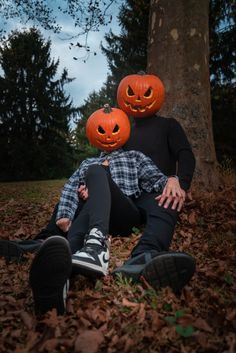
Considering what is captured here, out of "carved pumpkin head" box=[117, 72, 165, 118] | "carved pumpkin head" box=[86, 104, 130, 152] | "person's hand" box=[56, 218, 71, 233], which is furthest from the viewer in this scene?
"carved pumpkin head" box=[117, 72, 165, 118]

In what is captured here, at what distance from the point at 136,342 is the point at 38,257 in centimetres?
73

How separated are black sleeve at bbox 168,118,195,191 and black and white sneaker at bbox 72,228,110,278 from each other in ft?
3.65

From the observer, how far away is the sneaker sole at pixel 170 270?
2404mm

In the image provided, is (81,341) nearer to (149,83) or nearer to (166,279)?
(166,279)

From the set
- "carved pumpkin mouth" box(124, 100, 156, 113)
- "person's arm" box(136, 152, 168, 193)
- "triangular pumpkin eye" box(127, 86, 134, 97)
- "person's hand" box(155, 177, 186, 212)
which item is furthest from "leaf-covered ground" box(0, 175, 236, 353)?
"triangular pumpkin eye" box(127, 86, 134, 97)

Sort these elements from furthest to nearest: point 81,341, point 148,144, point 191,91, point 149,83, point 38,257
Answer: point 191,91 → point 149,83 → point 148,144 → point 38,257 → point 81,341

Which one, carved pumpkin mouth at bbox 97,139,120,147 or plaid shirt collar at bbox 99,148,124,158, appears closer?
plaid shirt collar at bbox 99,148,124,158

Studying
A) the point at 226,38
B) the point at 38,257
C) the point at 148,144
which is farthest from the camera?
the point at 226,38

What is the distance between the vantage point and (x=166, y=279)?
250cm

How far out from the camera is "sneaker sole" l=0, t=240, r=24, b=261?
11.4 feet

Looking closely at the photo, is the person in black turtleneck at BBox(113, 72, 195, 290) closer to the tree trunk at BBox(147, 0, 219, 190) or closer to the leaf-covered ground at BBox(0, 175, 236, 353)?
the leaf-covered ground at BBox(0, 175, 236, 353)

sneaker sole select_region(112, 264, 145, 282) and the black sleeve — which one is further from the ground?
the black sleeve

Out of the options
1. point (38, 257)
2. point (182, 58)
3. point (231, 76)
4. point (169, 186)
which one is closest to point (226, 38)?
point (231, 76)

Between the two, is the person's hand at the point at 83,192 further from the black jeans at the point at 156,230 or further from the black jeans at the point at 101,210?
the black jeans at the point at 156,230
